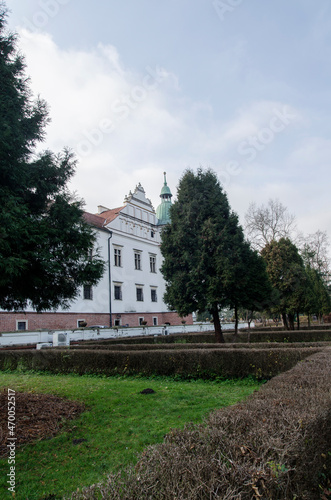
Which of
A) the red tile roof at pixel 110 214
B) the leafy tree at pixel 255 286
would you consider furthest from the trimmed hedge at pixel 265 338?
the red tile roof at pixel 110 214

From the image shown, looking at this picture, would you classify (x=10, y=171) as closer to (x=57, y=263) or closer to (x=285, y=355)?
(x=57, y=263)

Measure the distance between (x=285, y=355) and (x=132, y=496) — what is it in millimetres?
8286

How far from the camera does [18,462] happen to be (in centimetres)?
412

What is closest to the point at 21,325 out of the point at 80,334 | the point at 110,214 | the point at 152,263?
the point at 80,334

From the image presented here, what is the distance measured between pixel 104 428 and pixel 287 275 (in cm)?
2131

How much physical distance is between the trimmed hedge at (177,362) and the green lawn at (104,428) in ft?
1.84

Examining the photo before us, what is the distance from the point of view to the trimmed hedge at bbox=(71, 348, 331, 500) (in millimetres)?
1818

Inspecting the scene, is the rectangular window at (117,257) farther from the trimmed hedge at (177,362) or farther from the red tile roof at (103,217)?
the trimmed hedge at (177,362)

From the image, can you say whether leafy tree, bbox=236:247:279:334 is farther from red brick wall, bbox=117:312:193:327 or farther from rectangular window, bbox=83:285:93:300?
red brick wall, bbox=117:312:193:327

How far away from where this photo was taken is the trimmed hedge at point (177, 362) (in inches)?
358

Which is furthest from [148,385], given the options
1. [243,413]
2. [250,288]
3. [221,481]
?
[250,288]

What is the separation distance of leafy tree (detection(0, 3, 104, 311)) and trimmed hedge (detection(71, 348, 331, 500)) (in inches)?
154

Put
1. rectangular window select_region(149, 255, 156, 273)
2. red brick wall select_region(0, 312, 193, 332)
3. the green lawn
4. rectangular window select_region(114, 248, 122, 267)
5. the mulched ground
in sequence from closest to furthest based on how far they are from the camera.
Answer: the green lawn → the mulched ground → red brick wall select_region(0, 312, 193, 332) → rectangular window select_region(114, 248, 122, 267) → rectangular window select_region(149, 255, 156, 273)

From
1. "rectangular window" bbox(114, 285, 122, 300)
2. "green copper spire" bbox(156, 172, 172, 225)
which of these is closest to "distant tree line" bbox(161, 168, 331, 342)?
"rectangular window" bbox(114, 285, 122, 300)
